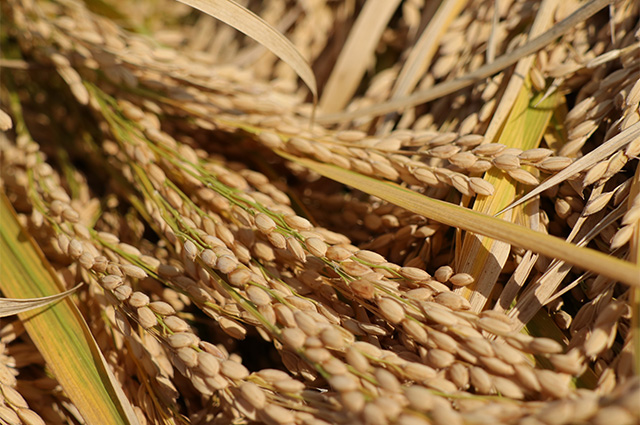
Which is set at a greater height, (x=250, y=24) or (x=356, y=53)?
(x=356, y=53)

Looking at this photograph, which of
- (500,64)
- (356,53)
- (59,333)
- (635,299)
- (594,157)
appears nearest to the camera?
(635,299)

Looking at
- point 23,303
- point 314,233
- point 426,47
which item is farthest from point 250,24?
point 23,303

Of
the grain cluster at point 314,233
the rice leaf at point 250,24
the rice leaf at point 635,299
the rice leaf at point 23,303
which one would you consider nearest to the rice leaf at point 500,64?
the grain cluster at point 314,233

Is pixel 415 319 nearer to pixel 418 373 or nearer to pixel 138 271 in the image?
pixel 418 373

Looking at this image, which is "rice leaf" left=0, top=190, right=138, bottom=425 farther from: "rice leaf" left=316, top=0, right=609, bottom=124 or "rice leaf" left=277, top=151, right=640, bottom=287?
"rice leaf" left=316, top=0, right=609, bottom=124

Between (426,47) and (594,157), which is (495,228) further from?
(426,47)

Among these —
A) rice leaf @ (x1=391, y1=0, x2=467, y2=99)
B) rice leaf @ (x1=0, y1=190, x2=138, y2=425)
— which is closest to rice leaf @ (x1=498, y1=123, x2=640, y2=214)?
rice leaf @ (x1=391, y1=0, x2=467, y2=99)

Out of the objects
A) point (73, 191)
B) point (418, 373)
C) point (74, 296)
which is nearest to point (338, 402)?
point (418, 373)
